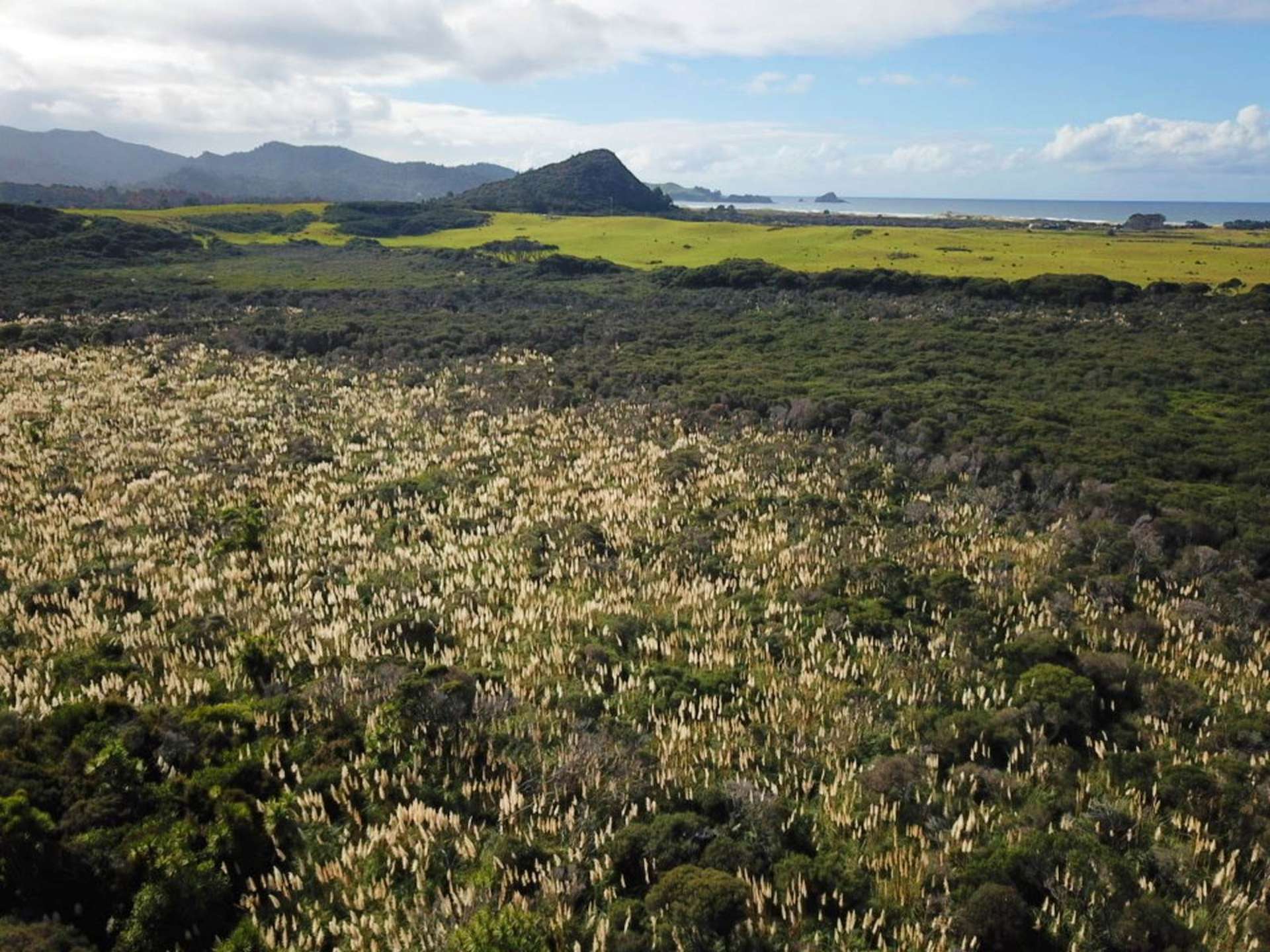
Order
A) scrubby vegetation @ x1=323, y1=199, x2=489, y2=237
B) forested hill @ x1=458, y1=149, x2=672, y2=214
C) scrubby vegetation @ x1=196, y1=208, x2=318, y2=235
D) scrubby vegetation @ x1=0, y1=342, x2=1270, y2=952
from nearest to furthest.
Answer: scrubby vegetation @ x1=0, y1=342, x2=1270, y2=952, scrubby vegetation @ x1=196, y1=208, x2=318, y2=235, scrubby vegetation @ x1=323, y1=199, x2=489, y2=237, forested hill @ x1=458, y1=149, x2=672, y2=214

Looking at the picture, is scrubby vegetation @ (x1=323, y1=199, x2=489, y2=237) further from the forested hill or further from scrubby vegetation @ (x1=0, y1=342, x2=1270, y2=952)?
scrubby vegetation @ (x1=0, y1=342, x2=1270, y2=952)

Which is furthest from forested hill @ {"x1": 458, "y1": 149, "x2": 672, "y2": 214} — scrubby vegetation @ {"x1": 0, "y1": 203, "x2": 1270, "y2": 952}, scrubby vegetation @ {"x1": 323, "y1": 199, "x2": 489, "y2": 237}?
scrubby vegetation @ {"x1": 0, "y1": 203, "x2": 1270, "y2": 952}

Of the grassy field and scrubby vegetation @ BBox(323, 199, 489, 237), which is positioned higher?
scrubby vegetation @ BBox(323, 199, 489, 237)

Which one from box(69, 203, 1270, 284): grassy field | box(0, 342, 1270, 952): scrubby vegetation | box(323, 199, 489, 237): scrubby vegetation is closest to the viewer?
box(0, 342, 1270, 952): scrubby vegetation

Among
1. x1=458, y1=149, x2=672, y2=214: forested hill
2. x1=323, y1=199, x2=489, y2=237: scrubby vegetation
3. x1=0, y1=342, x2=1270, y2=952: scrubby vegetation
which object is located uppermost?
x1=458, y1=149, x2=672, y2=214: forested hill

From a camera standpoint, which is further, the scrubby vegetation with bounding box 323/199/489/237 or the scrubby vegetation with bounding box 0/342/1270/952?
the scrubby vegetation with bounding box 323/199/489/237

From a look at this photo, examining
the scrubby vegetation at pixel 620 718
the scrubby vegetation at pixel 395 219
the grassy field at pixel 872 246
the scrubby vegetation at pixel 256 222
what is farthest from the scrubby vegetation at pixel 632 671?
the scrubby vegetation at pixel 256 222
